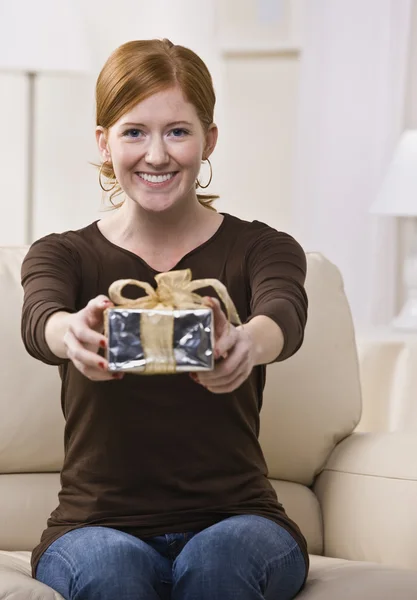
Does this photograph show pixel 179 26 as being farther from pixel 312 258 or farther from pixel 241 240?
pixel 241 240

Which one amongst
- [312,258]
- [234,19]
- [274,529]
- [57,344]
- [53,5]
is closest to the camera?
[57,344]

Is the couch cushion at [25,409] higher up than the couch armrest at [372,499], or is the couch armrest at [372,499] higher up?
the couch cushion at [25,409]

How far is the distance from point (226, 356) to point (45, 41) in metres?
2.11

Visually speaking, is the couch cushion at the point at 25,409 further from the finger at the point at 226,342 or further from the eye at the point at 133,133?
the finger at the point at 226,342

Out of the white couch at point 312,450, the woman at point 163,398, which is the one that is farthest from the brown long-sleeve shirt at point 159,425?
the white couch at point 312,450

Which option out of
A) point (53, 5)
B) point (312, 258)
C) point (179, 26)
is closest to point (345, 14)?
point (179, 26)

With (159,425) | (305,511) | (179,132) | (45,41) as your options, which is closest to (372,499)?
(305,511)

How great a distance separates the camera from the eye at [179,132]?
4.50ft

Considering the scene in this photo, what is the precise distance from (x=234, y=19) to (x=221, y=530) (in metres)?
2.34

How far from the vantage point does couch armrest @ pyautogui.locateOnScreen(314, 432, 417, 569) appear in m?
1.57

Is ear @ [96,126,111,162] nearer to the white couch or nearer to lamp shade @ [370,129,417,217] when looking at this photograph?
the white couch

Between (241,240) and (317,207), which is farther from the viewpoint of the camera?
(317,207)

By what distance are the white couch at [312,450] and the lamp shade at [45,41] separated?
137cm

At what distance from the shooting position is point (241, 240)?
146 cm
